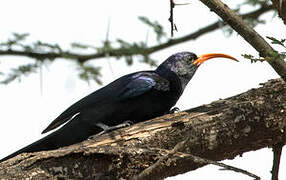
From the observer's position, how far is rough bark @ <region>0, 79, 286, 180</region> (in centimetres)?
489

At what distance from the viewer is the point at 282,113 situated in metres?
5.37

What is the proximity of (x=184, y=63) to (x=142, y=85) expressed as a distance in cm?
137

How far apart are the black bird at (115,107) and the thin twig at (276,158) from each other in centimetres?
167

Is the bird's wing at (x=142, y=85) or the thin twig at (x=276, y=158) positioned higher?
the bird's wing at (x=142, y=85)

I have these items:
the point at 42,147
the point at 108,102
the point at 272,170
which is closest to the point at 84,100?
the point at 108,102

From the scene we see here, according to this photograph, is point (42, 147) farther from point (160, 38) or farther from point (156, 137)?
point (160, 38)

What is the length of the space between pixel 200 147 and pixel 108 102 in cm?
177

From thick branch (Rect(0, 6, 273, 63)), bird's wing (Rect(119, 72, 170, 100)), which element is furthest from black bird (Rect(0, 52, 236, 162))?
thick branch (Rect(0, 6, 273, 63))

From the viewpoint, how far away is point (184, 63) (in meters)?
8.03

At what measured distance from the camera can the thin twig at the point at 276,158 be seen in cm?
462

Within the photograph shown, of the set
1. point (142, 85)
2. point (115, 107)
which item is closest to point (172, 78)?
point (142, 85)

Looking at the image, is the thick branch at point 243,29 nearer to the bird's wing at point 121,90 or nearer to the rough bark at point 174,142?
the rough bark at point 174,142

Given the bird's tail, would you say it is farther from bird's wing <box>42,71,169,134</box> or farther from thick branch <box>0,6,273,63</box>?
thick branch <box>0,6,273,63</box>

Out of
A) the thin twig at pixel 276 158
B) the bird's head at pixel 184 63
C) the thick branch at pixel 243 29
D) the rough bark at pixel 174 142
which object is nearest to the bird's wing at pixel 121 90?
the bird's head at pixel 184 63
